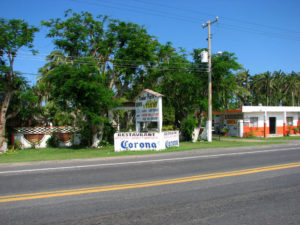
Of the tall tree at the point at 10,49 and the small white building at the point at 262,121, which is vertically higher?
the tall tree at the point at 10,49

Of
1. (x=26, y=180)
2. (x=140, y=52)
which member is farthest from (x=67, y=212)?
(x=140, y=52)

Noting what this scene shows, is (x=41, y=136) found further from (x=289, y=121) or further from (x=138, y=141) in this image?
(x=289, y=121)

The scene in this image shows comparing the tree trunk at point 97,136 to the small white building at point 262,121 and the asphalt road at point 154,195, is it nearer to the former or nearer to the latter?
the asphalt road at point 154,195

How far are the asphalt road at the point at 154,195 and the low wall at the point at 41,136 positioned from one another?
38.5 feet

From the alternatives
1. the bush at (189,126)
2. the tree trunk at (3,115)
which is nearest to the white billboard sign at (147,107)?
the bush at (189,126)

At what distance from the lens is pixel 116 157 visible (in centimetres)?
1420

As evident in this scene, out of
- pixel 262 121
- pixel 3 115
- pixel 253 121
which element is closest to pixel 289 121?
pixel 262 121

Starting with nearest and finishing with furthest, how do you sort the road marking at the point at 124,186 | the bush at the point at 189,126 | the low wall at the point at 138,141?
the road marking at the point at 124,186, the low wall at the point at 138,141, the bush at the point at 189,126

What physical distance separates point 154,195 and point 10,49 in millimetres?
16184

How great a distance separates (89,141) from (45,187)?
14.5 meters

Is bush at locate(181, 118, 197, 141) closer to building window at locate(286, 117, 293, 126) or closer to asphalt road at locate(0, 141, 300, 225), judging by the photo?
asphalt road at locate(0, 141, 300, 225)

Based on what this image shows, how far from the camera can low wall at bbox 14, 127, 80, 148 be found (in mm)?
21203

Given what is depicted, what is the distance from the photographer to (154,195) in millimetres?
6570

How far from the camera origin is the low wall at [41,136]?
21.2m
